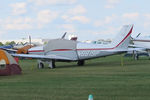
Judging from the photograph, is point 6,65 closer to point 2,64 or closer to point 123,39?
point 2,64

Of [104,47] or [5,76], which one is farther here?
[104,47]

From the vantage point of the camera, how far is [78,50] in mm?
31078

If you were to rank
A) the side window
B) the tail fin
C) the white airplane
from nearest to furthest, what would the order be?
the side window
the white airplane
the tail fin

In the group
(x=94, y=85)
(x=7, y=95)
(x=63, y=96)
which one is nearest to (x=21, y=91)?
(x=7, y=95)

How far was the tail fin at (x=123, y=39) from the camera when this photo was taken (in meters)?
30.2

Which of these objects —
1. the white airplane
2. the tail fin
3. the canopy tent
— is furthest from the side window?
the tail fin

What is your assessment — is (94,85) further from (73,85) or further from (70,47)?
(70,47)

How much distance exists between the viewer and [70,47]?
3150 cm

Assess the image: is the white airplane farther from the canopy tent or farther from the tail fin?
the canopy tent

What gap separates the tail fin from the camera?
3022cm

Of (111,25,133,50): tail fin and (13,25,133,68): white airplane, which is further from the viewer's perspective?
(111,25,133,50): tail fin

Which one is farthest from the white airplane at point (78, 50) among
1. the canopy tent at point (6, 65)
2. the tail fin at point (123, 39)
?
the canopy tent at point (6, 65)

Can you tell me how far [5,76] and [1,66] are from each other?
0.64m

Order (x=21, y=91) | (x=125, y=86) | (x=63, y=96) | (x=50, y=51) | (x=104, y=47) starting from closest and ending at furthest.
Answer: (x=63, y=96) → (x=21, y=91) → (x=125, y=86) → (x=104, y=47) → (x=50, y=51)
